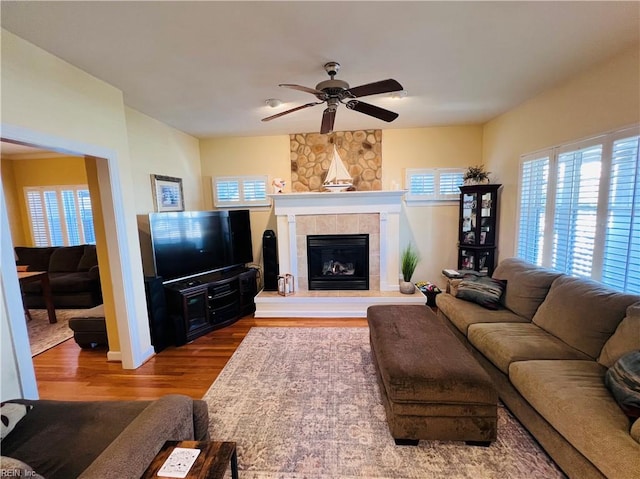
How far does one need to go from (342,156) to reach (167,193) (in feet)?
8.84

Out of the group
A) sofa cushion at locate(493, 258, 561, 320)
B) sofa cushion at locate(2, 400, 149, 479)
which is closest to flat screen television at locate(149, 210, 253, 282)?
sofa cushion at locate(2, 400, 149, 479)

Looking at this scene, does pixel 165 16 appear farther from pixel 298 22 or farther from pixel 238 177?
pixel 238 177

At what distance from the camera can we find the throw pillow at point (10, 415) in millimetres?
1340

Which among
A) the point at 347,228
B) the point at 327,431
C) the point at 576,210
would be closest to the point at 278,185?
the point at 347,228

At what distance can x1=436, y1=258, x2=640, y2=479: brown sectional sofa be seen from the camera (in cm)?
135

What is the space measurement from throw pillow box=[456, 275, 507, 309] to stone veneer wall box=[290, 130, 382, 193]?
218 cm

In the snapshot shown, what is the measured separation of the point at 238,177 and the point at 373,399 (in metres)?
3.91

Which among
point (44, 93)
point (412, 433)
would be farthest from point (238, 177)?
point (412, 433)

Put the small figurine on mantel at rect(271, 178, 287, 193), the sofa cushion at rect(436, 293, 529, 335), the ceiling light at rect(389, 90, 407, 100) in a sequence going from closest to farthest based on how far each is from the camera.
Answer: the sofa cushion at rect(436, 293, 529, 335) → the ceiling light at rect(389, 90, 407, 100) → the small figurine on mantel at rect(271, 178, 287, 193)

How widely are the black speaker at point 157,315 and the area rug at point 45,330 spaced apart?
130 cm

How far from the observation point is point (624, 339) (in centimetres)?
174

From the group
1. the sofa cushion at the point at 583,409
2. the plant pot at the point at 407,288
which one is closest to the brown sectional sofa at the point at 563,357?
the sofa cushion at the point at 583,409

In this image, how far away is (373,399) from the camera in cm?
228

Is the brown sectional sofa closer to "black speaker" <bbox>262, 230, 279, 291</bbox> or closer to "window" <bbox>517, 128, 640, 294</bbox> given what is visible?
"window" <bbox>517, 128, 640, 294</bbox>
